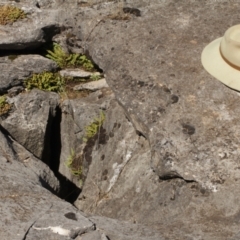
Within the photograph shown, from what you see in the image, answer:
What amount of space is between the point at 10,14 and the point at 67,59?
0.83 metres

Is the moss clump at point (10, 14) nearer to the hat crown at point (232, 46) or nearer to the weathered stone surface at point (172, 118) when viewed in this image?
the weathered stone surface at point (172, 118)

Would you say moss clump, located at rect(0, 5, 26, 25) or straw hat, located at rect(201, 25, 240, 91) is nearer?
straw hat, located at rect(201, 25, 240, 91)

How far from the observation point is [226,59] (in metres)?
6.50

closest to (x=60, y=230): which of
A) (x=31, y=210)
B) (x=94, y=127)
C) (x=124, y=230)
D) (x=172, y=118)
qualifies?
(x=31, y=210)

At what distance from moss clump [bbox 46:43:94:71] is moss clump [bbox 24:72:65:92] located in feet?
0.60

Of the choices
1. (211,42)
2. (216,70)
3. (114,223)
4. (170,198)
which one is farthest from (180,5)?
(114,223)

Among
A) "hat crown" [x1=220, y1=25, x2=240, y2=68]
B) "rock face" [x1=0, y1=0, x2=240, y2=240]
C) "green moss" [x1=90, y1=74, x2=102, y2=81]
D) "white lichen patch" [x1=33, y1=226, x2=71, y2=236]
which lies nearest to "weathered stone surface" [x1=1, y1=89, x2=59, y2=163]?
"rock face" [x1=0, y1=0, x2=240, y2=240]

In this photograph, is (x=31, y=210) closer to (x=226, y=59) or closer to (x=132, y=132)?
(x=132, y=132)

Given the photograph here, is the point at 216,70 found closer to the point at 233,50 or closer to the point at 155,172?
the point at 233,50

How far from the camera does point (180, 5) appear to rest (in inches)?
310

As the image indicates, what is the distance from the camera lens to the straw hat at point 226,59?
6.34 meters

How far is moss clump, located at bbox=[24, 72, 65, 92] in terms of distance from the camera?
7.68 m

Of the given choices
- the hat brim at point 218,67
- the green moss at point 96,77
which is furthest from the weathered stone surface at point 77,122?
the hat brim at point 218,67

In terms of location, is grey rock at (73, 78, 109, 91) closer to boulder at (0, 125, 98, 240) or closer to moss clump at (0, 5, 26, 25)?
moss clump at (0, 5, 26, 25)
